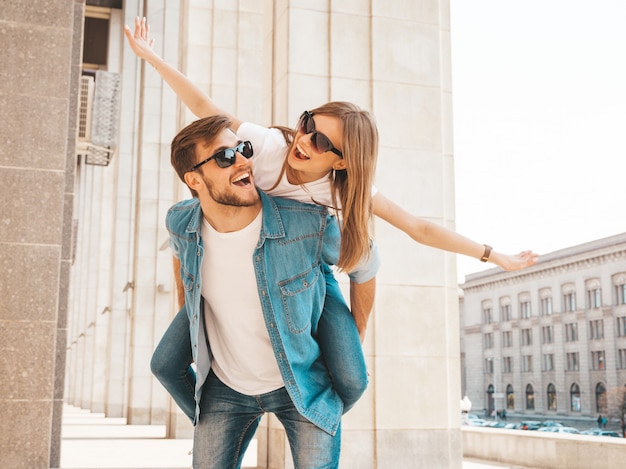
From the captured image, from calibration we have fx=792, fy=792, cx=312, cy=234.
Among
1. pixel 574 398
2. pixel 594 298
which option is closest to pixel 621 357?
pixel 594 298

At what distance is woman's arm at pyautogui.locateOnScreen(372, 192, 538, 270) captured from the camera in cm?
314

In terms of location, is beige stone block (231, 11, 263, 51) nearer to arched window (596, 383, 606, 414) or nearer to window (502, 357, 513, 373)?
arched window (596, 383, 606, 414)

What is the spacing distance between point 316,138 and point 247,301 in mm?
645

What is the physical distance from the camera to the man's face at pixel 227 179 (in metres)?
2.82

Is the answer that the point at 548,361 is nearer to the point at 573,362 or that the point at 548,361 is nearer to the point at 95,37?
the point at 573,362

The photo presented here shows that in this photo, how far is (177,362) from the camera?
10.0ft

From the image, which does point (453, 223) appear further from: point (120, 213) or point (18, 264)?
point (120, 213)

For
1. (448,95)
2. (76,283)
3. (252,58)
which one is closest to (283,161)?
(448,95)

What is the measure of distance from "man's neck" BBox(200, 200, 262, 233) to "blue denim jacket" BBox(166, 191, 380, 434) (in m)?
0.05

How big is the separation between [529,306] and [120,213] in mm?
77884

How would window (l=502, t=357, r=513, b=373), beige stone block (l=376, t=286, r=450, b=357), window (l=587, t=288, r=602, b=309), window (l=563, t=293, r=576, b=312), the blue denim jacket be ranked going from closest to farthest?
the blue denim jacket → beige stone block (l=376, t=286, r=450, b=357) → window (l=587, t=288, r=602, b=309) → window (l=563, t=293, r=576, b=312) → window (l=502, t=357, r=513, b=373)

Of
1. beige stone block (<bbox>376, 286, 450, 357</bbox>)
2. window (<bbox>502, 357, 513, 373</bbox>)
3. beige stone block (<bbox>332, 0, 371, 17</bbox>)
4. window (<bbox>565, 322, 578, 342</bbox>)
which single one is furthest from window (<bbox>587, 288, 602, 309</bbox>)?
beige stone block (<bbox>332, 0, 371, 17</bbox>)

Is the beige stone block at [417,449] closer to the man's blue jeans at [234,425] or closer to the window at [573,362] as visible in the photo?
the man's blue jeans at [234,425]

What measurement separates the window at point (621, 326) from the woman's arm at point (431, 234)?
3484 inches
